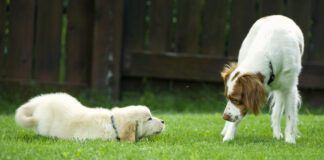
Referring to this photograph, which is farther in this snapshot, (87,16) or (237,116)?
(87,16)

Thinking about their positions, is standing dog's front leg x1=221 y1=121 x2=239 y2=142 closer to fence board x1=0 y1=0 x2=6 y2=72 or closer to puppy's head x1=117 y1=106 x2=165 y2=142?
puppy's head x1=117 y1=106 x2=165 y2=142

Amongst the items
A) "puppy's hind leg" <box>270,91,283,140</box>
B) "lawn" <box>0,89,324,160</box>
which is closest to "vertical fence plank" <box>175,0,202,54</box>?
"lawn" <box>0,89,324,160</box>

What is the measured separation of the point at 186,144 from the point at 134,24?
5224 mm

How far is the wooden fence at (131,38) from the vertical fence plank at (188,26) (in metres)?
0.02

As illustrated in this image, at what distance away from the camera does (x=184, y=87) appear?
12.7m

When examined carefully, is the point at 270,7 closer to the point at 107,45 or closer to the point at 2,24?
the point at 107,45

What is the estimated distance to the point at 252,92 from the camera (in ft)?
24.5

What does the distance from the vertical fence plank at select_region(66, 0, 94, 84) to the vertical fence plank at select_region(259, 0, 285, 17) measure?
2.88 m

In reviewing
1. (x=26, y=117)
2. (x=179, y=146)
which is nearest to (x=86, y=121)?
(x=26, y=117)

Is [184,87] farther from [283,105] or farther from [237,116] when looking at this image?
[237,116]

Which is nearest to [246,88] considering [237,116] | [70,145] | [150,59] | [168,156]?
[237,116]

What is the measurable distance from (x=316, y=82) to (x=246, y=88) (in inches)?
202

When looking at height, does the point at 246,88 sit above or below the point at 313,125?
above

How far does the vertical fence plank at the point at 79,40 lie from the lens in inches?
488
